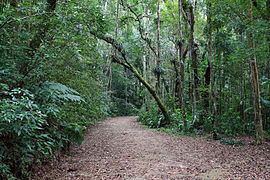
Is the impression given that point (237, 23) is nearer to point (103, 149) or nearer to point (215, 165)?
point (215, 165)

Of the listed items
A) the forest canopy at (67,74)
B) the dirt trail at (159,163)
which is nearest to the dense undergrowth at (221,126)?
the forest canopy at (67,74)

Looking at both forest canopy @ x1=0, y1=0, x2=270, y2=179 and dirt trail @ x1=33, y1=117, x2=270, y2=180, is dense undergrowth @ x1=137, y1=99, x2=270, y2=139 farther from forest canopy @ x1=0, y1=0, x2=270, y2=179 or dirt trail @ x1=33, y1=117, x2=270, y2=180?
dirt trail @ x1=33, y1=117, x2=270, y2=180

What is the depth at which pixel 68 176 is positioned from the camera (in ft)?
12.2

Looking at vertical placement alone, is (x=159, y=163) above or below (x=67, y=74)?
below

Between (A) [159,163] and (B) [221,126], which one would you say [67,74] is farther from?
(B) [221,126]

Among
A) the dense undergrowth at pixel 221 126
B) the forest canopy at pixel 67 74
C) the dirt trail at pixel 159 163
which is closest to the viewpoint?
the forest canopy at pixel 67 74

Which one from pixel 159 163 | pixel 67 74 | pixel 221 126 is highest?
pixel 67 74

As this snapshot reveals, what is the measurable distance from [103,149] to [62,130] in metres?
1.98

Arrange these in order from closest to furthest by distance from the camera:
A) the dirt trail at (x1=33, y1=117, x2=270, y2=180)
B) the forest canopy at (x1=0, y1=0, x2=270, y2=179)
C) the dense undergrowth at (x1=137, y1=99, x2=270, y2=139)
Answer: the forest canopy at (x1=0, y1=0, x2=270, y2=179) < the dirt trail at (x1=33, y1=117, x2=270, y2=180) < the dense undergrowth at (x1=137, y1=99, x2=270, y2=139)

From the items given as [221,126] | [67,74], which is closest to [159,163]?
[67,74]

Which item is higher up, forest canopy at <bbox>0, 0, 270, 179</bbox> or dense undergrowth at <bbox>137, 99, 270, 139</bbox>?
forest canopy at <bbox>0, 0, 270, 179</bbox>

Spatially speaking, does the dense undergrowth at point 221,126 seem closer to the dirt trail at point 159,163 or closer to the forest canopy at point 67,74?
the forest canopy at point 67,74

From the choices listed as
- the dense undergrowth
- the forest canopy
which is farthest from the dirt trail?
the dense undergrowth

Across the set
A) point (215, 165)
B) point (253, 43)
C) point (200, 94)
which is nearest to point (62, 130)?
point (215, 165)
